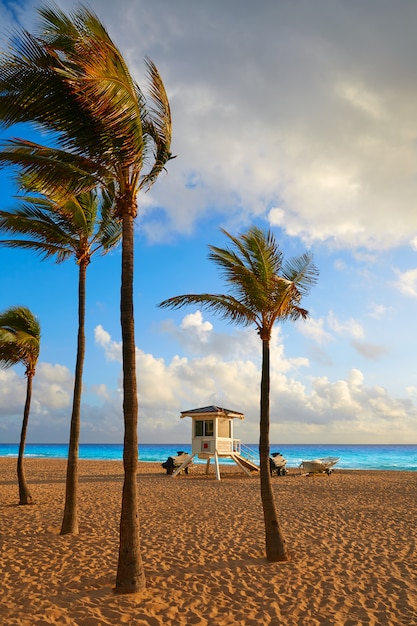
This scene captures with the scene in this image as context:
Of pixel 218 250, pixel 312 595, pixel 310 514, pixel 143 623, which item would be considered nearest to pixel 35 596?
pixel 143 623

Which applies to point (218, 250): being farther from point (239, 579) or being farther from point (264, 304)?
point (239, 579)

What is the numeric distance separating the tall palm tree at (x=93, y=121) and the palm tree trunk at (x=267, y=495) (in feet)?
8.58

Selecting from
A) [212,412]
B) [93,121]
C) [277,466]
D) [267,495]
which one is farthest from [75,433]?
[277,466]

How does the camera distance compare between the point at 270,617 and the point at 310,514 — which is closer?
the point at 270,617

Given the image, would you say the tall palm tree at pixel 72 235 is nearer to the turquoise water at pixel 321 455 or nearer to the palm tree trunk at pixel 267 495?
the palm tree trunk at pixel 267 495

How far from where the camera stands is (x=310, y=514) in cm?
1300

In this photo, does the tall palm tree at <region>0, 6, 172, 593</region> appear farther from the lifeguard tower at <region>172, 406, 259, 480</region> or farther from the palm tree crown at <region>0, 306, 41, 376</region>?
the lifeguard tower at <region>172, 406, 259, 480</region>

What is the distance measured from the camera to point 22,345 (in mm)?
14094

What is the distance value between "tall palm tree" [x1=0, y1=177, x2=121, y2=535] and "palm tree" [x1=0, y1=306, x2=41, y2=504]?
3.11m

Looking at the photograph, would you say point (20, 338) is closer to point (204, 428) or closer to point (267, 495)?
point (267, 495)

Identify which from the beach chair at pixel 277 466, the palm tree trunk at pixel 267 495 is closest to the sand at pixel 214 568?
the palm tree trunk at pixel 267 495

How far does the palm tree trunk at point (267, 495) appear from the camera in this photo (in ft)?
27.0

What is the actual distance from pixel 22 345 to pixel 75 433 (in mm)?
4932

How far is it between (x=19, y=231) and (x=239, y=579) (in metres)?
8.23
